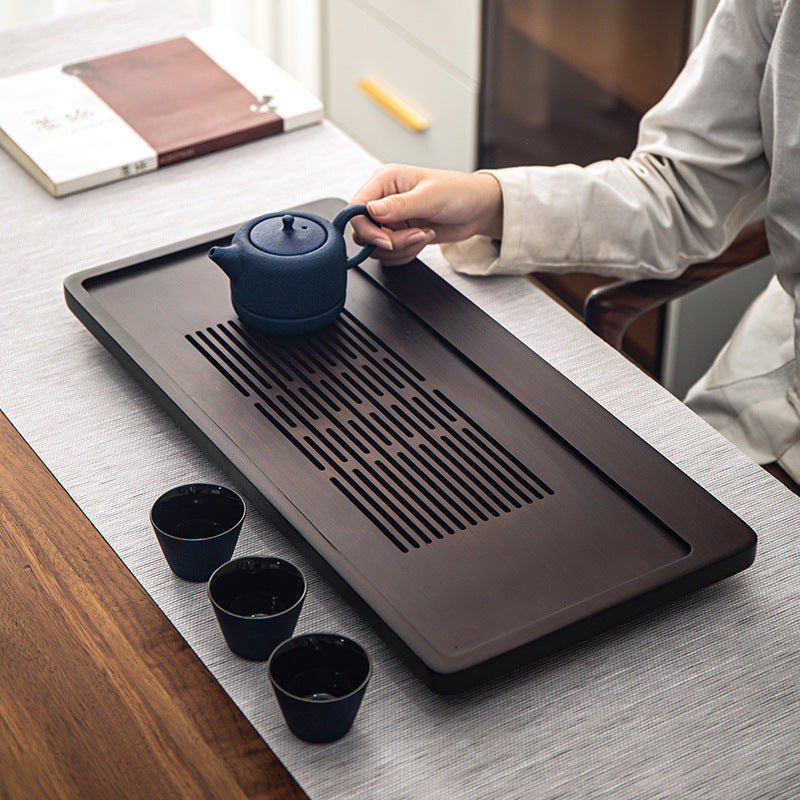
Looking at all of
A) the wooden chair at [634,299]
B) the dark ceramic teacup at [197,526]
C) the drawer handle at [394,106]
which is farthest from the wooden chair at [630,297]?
the drawer handle at [394,106]

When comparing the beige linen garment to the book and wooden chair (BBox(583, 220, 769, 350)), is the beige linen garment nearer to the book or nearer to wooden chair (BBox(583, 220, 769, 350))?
wooden chair (BBox(583, 220, 769, 350))

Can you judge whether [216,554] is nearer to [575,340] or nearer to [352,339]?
[352,339]

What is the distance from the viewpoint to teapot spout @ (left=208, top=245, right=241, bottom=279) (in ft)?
3.14

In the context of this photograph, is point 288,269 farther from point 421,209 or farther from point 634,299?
point 634,299

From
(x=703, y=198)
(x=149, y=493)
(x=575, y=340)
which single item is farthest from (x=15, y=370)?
(x=703, y=198)

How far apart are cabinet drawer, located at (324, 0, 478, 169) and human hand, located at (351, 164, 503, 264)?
140cm

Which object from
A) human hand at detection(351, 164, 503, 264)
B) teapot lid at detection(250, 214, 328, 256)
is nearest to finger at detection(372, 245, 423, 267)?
human hand at detection(351, 164, 503, 264)

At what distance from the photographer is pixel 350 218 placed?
1005mm

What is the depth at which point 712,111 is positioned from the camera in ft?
3.85

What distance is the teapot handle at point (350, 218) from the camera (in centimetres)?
100

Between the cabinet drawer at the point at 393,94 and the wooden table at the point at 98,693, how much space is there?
1.85 metres

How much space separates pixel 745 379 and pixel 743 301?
0.90 metres

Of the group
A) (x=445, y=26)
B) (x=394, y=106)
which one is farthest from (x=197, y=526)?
(x=394, y=106)

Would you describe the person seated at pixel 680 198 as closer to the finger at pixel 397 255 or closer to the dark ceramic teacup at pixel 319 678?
the finger at pixel 397 255
